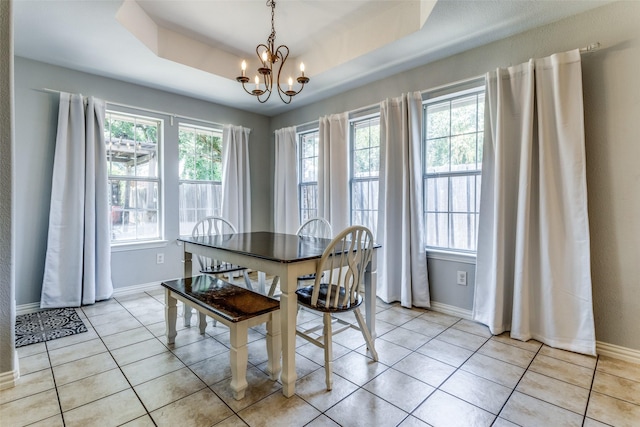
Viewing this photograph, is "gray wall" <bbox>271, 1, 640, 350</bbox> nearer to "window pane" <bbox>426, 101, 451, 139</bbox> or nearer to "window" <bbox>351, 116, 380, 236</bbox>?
"window pane" <bbox>426, 101, 451, 139</bbox>

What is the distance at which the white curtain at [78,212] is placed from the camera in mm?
2969

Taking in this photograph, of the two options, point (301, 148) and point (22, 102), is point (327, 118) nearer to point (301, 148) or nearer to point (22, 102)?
point (301, 148)

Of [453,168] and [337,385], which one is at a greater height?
[453,168]

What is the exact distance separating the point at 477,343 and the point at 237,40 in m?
3.50

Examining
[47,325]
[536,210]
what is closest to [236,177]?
[47,325]

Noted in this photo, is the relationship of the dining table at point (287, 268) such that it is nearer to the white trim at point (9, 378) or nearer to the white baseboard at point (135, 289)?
the white trim at point (9, 378)

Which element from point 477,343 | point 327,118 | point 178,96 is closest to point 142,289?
point 178,96

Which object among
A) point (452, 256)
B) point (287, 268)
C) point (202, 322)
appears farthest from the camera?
point (452, 256)

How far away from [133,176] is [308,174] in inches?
86.4

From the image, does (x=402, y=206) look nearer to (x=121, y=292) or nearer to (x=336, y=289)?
(x=336, y=289)

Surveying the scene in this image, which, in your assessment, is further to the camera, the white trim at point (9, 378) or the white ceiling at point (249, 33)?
the white ceiling at point (249, 33)

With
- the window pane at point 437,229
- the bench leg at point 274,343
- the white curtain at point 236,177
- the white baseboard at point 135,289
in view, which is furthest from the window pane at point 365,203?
the white baseboard at point 135,289

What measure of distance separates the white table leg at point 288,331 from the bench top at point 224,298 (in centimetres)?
14

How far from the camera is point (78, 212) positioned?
10.1ft
